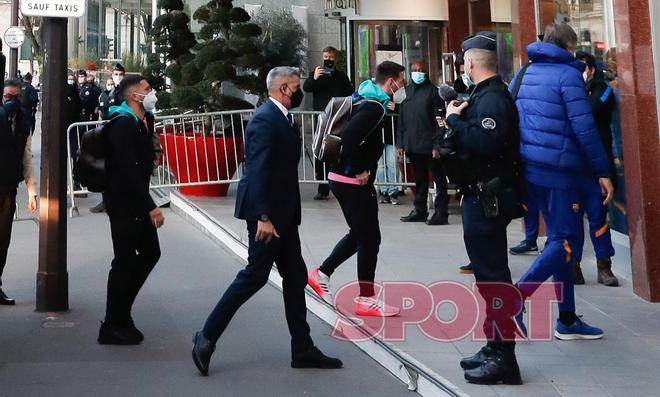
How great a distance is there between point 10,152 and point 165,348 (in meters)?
2.37

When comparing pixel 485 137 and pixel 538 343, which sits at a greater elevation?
pixel 485 137

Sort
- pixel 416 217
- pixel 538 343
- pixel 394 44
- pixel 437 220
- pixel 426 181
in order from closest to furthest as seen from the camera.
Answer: pixel 538 343 → pixel 437 220 → pixel 416 217 → pixel 426 181 → pixel 394 44

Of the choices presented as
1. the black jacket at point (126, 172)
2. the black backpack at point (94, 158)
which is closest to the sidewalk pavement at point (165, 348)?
the black jacket at point (126, 172)

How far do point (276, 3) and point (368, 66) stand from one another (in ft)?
13.7

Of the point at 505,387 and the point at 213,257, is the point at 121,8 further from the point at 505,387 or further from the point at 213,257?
the point at 505,387

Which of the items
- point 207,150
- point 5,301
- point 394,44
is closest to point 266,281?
point 5,301

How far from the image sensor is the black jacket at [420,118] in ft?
39.9

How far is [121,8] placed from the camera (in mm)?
53344

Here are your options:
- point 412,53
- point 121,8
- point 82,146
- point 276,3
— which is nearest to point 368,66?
point 412,53

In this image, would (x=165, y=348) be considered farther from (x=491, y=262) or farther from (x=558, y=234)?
(x=558, y=234)

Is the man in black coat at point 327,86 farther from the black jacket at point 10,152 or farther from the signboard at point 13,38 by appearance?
the signboard at point 13,38

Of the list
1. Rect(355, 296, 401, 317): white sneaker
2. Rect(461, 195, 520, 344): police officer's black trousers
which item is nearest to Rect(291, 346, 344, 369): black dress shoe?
Rect(461, 195, 520, 344): police officer's black trousers

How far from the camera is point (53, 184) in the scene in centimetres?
807

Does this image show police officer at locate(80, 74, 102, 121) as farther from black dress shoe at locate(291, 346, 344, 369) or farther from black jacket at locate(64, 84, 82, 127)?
black dress shoe at locate(291, 346, 344, 369)
